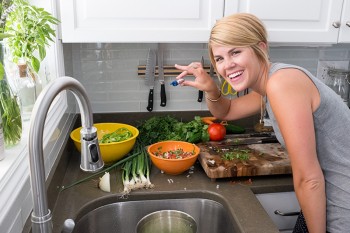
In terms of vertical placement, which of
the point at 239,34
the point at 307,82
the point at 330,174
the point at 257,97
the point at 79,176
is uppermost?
the point at 239,34

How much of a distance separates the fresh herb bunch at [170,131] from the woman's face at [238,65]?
481mm

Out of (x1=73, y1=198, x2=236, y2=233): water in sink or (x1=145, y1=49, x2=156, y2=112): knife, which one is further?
(x1=145, y1=49, x2=156, y2=112): knife

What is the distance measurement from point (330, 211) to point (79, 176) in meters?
0.93

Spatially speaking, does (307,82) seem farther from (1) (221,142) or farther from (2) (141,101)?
(2) (141,101)

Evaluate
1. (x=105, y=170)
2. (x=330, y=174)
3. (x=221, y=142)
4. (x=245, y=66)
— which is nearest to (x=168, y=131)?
(x=221, y=142)

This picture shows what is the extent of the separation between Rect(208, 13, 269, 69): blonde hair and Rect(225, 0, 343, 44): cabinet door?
392 millimetres

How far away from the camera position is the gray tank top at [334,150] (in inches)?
40.8

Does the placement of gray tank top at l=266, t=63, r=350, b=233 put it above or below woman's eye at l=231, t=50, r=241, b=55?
below

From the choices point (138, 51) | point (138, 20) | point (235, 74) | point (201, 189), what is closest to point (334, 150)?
point (235, 74)

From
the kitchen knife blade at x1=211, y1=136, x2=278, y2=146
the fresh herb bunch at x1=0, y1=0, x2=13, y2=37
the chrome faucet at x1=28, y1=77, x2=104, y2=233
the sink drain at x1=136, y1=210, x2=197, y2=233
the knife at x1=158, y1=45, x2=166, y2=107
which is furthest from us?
the knife at x1=158, y1=45, x2=166, y2=107

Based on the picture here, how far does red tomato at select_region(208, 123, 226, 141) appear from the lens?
1.62 m

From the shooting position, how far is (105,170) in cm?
137

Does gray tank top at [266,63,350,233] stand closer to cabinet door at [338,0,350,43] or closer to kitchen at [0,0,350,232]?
kitchen at [0,0,350,232]

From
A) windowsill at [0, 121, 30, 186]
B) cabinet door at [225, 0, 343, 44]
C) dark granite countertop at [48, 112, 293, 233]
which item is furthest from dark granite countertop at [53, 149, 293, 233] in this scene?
cabinet door at [225, 0, 343, 44]
